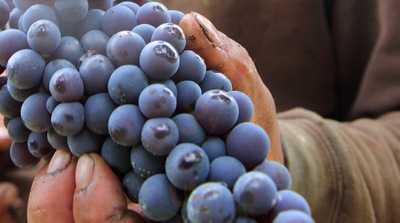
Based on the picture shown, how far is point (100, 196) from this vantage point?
43cm

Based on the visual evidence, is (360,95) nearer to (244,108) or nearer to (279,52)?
(279,52)

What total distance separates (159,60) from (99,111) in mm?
62

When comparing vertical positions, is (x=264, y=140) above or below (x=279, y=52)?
above

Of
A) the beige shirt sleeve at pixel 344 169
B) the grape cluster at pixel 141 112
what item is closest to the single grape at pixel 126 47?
the grape cluster at pixel 141 112

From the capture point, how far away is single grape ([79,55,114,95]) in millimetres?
406

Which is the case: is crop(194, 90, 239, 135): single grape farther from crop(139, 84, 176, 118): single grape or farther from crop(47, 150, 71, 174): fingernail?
crop(47, 150, 71, 174): fingernail

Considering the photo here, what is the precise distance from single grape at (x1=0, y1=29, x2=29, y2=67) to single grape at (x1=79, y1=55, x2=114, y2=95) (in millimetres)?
61

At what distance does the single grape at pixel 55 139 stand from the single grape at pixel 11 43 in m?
0.07

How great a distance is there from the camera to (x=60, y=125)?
0.41 meters

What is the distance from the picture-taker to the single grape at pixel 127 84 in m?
0.39

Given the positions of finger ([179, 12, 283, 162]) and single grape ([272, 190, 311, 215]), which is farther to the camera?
finger ([179, 12, 283, 162])

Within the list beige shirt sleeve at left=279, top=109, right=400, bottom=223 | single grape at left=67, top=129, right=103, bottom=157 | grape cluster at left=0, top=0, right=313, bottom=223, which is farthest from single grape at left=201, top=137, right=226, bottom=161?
beige shirt sleeve at left=279, top=109, right=400, bottom=223

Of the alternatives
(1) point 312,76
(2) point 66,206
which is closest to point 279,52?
(1) point 312,76

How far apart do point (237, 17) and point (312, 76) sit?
17 cm
